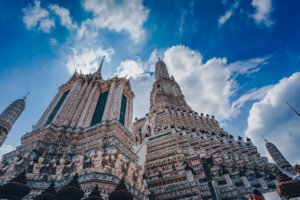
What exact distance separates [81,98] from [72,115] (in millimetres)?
3087

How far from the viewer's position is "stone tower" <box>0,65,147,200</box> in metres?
12.1

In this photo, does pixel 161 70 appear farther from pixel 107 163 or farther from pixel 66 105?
pixel 107 163

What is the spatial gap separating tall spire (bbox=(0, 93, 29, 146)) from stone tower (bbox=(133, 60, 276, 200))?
27.6 meters

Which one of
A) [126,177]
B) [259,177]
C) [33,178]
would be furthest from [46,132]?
[259,177]

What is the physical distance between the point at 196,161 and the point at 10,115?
4413cm

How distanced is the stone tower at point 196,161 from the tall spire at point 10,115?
2761cm

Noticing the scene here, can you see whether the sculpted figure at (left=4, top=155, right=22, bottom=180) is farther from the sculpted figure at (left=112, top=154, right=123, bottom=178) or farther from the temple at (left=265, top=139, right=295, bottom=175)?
the temple at (left=265, top=139, right=295, bottom=175)

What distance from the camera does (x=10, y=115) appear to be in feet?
143

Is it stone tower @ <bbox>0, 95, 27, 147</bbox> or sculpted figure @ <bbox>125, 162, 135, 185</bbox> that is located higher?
stone tower @ <bbox>0, 95, 27, 147</bbox>

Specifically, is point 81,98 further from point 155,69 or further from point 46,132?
point 155,69

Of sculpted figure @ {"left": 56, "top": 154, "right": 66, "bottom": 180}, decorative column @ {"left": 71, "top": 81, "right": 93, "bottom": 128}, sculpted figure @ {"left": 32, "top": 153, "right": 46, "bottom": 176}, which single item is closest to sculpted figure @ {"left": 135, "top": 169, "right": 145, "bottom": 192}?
sculpted figure @ {"left": 56, "top": 154, "right": 66, "bottom": 180}

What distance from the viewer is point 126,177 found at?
1345 cm

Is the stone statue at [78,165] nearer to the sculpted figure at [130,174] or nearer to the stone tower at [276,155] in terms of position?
the sculpted figure at [130,174]

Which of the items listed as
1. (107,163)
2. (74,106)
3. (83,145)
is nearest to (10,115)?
(74,106)
